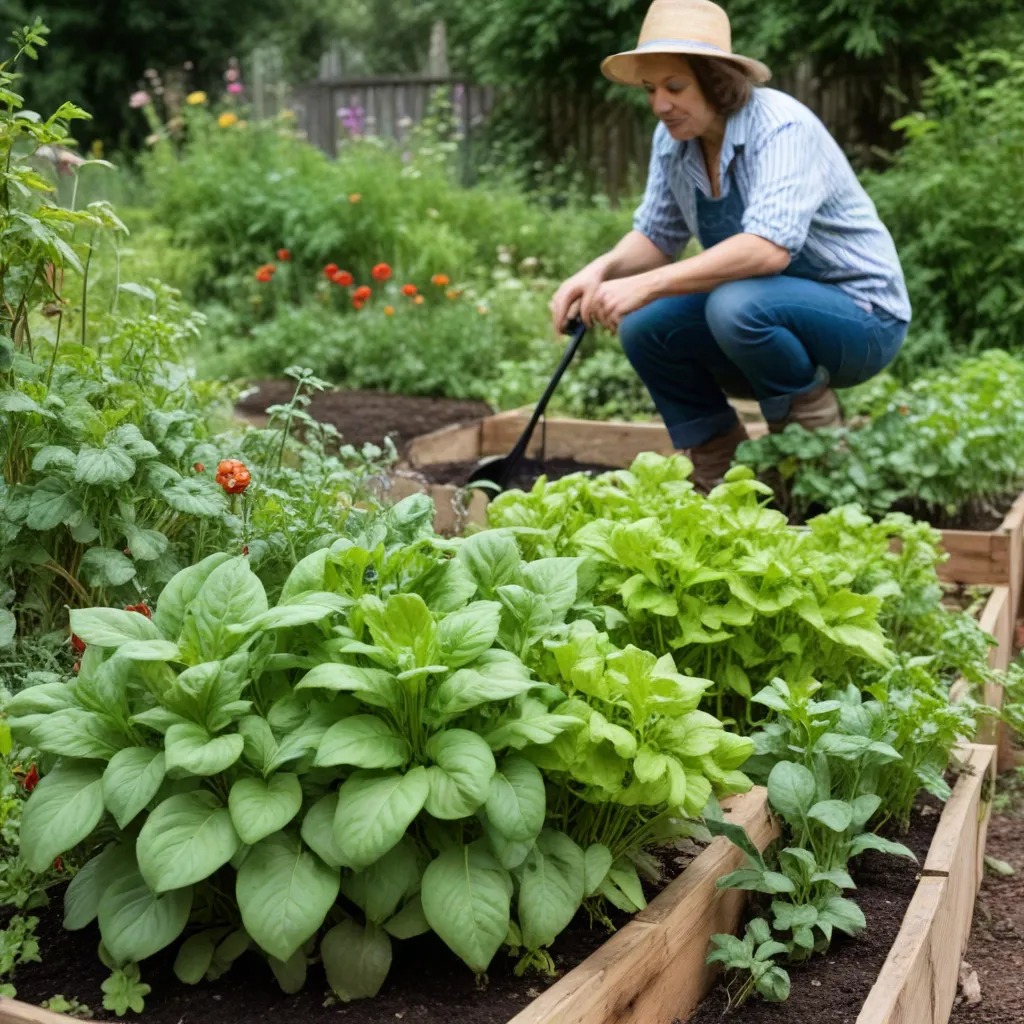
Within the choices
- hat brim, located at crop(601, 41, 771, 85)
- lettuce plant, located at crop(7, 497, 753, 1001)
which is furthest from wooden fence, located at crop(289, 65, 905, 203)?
lettuce plant, located at crop(7, 497, 753, 1001)

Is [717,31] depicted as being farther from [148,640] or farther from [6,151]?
[148,640]

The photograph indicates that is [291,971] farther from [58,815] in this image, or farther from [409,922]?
[58,815]

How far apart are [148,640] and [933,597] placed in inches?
72.6

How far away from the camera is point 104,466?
1893 mm

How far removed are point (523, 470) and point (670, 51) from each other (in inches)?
59.8

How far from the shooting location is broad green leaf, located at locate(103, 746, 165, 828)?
4.62ft

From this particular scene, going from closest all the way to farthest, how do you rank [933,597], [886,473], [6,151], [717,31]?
[6,151] < [933,597] < [717,31] < [886,473]

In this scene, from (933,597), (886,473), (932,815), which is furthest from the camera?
(886,473)

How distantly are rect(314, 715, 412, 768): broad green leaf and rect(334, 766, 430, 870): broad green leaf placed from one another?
0.08 ft

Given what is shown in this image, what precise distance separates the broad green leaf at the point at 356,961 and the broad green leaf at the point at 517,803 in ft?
0.70

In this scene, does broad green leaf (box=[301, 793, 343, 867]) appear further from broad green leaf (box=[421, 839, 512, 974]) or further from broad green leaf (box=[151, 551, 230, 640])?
broad green leaf (box=[151, 551, 230, 640])

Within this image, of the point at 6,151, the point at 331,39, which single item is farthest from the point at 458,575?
the point at 331,39

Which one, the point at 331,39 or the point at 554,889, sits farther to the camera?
the point at 331,39

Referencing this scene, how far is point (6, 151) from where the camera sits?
1.98m
